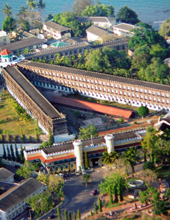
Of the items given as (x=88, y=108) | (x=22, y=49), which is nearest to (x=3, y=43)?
(x=22, y=49)

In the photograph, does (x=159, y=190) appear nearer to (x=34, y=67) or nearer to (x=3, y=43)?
(x=34, y=67)

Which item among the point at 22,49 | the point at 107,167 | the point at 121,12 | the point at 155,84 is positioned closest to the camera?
the point at 107,167

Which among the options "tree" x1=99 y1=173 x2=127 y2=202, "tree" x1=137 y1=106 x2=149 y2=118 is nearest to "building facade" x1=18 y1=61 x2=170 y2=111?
"tree" x1=137 y1=106 x2=149 y2=118

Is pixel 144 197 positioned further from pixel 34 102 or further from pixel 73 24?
pixel 73 24

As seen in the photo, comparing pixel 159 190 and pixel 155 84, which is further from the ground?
pixel 155 84

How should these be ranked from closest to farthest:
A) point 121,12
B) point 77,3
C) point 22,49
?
point 22,49 < point 121,12 < point 77,3

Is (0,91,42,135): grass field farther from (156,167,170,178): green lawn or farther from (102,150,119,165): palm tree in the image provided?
(156,167,170,178): green lawn
